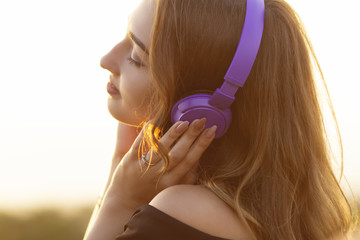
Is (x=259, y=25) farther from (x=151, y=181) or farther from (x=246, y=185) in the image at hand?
(x=151, y=181)

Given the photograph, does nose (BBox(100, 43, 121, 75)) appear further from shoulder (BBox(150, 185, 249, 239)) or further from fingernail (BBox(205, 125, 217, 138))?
shoulder (BBox(150, 185, 249, 239))

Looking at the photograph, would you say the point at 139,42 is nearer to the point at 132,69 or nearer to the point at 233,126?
the point at 132,69

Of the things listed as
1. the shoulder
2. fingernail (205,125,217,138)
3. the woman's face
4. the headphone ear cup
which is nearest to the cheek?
the woman's face

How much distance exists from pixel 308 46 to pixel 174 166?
59cm

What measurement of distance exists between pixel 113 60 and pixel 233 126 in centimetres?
46

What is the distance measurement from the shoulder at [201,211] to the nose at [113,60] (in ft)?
1.72

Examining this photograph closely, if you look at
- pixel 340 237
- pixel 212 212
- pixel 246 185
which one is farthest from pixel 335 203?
pixel 212 212

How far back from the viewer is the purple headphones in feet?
5.41

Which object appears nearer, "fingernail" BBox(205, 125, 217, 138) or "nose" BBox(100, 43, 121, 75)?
"fingernail" BBox(205, 125, 217, 138)

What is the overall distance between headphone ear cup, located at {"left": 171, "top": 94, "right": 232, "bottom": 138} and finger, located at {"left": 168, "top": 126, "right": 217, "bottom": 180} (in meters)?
0.02

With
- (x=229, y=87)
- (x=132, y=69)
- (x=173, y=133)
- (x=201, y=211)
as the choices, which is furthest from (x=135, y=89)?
(x=201, y=211)

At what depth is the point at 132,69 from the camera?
6.04 feet

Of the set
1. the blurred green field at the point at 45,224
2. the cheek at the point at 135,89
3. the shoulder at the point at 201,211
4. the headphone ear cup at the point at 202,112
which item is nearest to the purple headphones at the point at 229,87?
the headphone ear cup at the point at 202,112

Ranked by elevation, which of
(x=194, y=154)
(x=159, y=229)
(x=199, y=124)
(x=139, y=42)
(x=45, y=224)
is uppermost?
(x=139, y=42)
